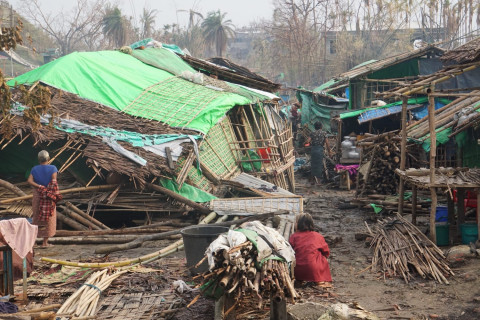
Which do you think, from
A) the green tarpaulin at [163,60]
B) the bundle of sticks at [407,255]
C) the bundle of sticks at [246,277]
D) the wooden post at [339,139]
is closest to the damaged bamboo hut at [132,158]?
the bundle of sticks at [407,255]

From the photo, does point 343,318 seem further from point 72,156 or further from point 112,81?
point 112,81

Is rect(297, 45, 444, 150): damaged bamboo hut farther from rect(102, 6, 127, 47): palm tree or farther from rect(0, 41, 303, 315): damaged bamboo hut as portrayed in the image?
rect(102, 6, 127, 47): palm tree

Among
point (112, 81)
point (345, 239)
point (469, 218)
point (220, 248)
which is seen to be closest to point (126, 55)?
point (112, 81)

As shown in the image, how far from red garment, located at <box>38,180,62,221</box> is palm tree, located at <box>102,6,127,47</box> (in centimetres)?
4155

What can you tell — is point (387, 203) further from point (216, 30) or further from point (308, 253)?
point (216, 30)

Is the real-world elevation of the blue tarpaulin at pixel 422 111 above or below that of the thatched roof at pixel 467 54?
below

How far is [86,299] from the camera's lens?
5.80m

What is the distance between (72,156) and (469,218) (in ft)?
25.4

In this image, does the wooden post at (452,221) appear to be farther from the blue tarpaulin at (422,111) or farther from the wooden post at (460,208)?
the blue tarpaulin at (422,111)

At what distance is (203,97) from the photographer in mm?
13906

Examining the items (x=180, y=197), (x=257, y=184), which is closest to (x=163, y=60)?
(x=257, y=184)

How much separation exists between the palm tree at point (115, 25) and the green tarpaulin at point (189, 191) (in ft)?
130

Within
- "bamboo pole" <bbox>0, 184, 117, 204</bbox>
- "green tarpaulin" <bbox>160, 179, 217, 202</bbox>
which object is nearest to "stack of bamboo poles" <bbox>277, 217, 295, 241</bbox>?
"green tarpaulin" <bbox>160, 179, 217, 202</bbox>

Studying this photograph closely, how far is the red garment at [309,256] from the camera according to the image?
22.5ft
